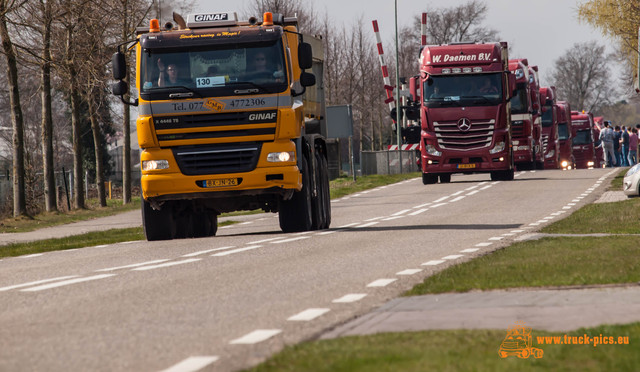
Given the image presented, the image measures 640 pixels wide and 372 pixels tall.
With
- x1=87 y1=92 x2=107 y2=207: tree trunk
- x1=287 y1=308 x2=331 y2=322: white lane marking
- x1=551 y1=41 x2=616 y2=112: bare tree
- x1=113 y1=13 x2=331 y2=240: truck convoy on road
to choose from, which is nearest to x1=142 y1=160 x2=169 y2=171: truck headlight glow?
x1=113 y1=13 x2=331 y2=240: truck convoy on road

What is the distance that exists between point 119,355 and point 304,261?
22.7 feet

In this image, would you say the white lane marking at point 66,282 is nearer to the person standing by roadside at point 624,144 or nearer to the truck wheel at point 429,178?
the truck wheel at point 429,178

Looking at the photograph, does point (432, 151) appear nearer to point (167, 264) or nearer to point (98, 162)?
point (98, 162)

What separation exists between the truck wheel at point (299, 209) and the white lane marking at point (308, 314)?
1036 centimetres

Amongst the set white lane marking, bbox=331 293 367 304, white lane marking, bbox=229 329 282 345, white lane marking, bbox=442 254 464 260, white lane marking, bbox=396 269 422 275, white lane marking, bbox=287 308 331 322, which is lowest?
white lane marking, bbox=442 254 464 260

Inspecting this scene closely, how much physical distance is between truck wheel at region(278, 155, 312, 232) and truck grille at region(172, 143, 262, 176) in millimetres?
1139

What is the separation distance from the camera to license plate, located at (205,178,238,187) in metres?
18.3

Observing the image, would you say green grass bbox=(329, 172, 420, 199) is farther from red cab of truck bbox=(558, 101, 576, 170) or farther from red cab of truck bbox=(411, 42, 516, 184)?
red cab of truck bbox=(558, 101, 576, 170)

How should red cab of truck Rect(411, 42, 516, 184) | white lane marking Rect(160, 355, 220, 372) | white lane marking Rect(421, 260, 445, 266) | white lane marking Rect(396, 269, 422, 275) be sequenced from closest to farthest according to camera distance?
white lane marking Rect(160, 355, 220, 372) → white lane marking Rect(396, 269, 422, 275) → white lane marking Rect(421, 260, 445, 266) → red cab of truck Rect(411, 42, 516, 184)

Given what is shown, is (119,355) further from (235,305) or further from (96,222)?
(96,222)

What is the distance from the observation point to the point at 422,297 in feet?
31.4

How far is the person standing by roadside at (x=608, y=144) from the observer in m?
56.6

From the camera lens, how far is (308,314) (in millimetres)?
8641

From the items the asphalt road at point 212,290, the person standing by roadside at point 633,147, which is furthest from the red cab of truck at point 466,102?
the person standing by roadside at point 633,147
